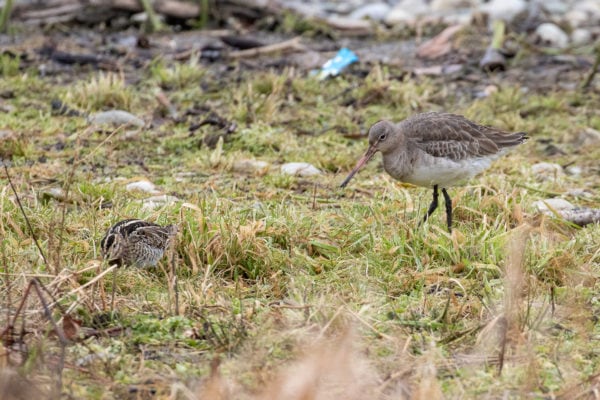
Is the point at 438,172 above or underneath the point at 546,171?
above

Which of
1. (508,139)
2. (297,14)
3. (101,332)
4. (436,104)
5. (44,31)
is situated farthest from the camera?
(297,14)

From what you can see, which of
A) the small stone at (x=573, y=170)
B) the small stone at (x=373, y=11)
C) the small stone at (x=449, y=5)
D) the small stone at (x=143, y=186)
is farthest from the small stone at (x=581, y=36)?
the small stone at (x=143, y=186)

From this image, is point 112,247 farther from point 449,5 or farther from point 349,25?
point 449,5

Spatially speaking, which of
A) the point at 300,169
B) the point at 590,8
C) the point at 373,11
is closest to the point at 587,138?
the point at 300,169

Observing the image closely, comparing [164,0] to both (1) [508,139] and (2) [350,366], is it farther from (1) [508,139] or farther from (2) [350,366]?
(2) [350,366]

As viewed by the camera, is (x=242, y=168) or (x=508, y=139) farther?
(x=242, y=168)

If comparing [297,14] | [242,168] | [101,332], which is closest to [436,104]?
[242,168]

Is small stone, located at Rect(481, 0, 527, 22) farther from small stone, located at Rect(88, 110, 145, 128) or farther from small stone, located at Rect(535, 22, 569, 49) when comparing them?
small stone, located at Rect(88, 110, 145, 128)

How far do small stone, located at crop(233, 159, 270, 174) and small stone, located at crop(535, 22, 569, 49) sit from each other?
21.8 ft

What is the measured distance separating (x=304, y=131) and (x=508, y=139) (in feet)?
9.69

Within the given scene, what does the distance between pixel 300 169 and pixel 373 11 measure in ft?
29.1

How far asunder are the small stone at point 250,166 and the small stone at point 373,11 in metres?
8.03

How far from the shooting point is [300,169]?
29.8 ft

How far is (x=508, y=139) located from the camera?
26.2 ft
